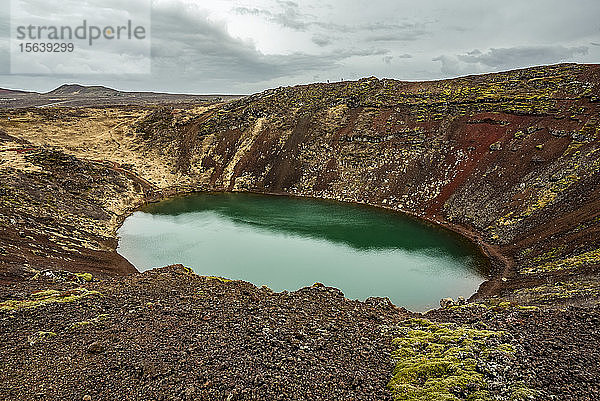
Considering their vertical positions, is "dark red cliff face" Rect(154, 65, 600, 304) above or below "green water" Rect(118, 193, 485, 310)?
above

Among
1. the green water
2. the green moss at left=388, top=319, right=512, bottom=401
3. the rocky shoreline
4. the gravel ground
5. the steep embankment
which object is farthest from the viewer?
the steep embankment

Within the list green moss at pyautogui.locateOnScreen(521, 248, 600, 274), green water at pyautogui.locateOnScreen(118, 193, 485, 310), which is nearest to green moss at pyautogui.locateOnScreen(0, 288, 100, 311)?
green water at pyautogui.locateOnScreen(118, 193, 485, 310)

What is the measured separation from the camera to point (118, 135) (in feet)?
237

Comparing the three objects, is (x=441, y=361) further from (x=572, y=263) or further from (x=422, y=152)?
(x=422, y=152)

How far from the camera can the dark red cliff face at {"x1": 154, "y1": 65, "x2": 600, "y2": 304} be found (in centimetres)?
3234

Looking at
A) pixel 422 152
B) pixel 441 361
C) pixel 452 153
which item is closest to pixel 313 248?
pixel 441 361

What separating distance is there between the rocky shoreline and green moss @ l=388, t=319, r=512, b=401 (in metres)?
0.07

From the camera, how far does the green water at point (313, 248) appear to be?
28.4 m

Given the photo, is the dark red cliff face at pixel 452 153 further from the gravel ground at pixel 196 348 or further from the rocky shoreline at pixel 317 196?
the gravel ground at pixel 196 348

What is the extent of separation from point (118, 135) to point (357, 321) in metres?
69.9

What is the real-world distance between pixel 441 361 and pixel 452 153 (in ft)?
138

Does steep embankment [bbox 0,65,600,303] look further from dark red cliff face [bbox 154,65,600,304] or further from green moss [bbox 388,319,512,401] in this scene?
green moss [bbox 388,319,512,401]

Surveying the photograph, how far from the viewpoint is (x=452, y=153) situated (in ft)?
163

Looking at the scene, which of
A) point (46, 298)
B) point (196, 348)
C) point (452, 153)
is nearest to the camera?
point (196, 348)
